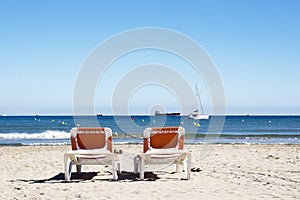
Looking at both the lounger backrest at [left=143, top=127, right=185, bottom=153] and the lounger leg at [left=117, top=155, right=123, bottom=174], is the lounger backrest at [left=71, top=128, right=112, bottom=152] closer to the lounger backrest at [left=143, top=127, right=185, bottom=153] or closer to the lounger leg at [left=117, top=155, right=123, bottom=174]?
the lounger leg at [left=117, top=155, right=123, bottom=174]

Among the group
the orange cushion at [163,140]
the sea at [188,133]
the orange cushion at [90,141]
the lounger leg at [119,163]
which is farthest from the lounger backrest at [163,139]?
the sea at [188,133]

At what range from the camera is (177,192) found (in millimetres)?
6703

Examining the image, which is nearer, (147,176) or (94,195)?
(94,195)

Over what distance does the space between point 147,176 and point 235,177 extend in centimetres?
174

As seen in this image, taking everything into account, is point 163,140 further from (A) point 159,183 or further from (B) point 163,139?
(A) point 159,183

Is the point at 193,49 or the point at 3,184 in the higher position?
the point at 193,49

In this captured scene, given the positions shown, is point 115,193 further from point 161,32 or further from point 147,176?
point 161,32

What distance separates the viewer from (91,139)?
8.12 metres

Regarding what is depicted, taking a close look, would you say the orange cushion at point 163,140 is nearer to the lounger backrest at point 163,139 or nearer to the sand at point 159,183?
the lounger backrest at point 163,139

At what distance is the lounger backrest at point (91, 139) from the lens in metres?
8.09

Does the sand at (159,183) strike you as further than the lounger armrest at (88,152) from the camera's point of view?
No

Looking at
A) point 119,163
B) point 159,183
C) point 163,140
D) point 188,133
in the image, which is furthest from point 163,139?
point 188,133

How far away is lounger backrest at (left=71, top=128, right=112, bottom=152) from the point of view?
26.5 ft

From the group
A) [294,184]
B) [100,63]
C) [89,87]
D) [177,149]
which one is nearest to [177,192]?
[177,149]
